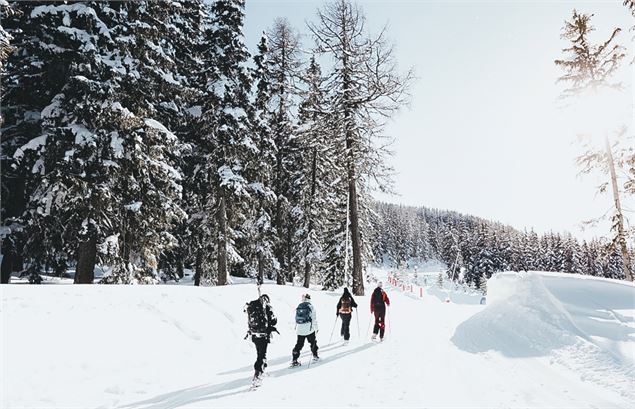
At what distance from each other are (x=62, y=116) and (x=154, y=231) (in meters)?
5.38

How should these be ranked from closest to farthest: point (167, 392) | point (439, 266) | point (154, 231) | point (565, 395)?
1. point (565, 395)
2. point (167, 392)
3. point (154, 231)
4. point (439, 266)

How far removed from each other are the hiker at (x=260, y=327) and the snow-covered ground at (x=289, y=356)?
0.44m

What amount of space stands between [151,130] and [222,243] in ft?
21.2

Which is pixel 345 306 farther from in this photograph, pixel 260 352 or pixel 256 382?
pixel 256 382

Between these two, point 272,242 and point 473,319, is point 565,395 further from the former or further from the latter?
point 272,242

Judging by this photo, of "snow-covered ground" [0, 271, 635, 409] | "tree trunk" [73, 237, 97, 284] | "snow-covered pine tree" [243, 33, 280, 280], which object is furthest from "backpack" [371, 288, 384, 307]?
"snow-covered pine tree" [243, 33, 280, 280]

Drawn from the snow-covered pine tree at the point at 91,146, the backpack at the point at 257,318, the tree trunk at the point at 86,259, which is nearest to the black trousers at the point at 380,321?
the backpack at the point at 257,318

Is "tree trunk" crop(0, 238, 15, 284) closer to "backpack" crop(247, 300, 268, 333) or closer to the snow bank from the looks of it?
"backpack" crop(247, 300, 268, 333)

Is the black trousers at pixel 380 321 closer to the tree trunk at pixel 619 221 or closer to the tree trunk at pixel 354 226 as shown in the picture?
the tree trunk at pixel 354 226

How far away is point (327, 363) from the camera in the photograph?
921 cm

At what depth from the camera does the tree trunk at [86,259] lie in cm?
1338

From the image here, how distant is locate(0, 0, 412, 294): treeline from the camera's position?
43.1 ft

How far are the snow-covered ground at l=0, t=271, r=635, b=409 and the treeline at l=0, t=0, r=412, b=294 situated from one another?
16.8 feet

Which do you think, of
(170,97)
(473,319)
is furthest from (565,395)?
(170,97)
